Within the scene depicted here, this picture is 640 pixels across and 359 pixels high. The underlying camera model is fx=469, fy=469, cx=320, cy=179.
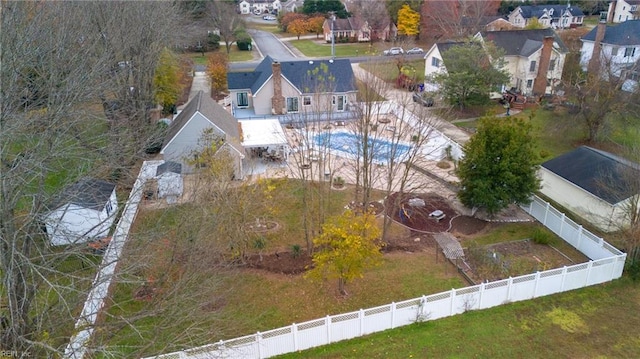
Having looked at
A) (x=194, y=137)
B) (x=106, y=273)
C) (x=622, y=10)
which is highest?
(x=622, y=10)

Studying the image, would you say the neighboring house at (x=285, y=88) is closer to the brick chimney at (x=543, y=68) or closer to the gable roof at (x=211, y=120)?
the gable roof at (x=211, y=120)

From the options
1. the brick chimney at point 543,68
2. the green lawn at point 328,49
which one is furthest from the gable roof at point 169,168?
the green lawn at point 328,49

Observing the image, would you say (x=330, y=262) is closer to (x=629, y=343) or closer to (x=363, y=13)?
(x=629, y=343)

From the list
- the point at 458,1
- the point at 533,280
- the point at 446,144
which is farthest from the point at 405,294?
the point at 458,1

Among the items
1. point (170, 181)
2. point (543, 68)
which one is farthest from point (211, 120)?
point (543, 68)

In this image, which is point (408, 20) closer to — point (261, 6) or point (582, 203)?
point (582, 203)

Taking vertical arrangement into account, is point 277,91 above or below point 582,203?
above
